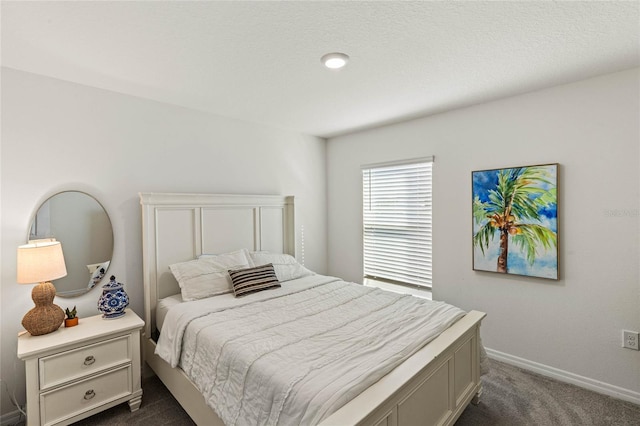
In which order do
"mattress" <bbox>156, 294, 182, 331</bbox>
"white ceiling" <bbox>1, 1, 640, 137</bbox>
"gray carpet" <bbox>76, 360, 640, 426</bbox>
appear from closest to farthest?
"white ceiling" <bbox>1, 1, 640, 137</bbox> < "gray carpet" <bbox>76, 360, 640, 426</bbox> < "mattress" <bbox>156, 294, 182, 331</bbox>

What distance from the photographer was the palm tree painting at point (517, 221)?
2.56 metres

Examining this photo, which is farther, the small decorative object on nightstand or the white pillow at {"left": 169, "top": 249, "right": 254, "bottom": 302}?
the white pillow at {"left": 169, "top": 249, "right": 254, "bottom": 302}

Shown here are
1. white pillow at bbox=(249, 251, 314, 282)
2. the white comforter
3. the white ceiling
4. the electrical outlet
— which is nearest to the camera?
the white comforter

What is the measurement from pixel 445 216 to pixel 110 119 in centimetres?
326

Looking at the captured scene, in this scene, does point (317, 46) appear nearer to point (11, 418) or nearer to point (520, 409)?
point (520, 409)

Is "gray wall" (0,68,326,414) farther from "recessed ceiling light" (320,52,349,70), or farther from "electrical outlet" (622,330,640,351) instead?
"electrical outlet" (622,330,640,351)

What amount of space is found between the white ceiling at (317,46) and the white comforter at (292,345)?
69.0 inches

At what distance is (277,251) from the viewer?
12.2ft

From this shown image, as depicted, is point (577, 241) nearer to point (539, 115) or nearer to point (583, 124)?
point (583, 124)

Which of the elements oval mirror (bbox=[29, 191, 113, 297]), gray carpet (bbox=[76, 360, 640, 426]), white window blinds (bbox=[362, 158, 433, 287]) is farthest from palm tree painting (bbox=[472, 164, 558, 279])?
oval mirror (bbox=[29, 191, 113, 297])

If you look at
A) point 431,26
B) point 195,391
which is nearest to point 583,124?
point 431,26

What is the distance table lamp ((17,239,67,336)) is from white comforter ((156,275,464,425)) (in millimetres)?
705

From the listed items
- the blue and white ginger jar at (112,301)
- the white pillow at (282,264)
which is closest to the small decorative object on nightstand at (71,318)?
the blue and white ginger jar at (112,301)

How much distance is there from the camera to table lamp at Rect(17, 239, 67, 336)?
6.33 ft
